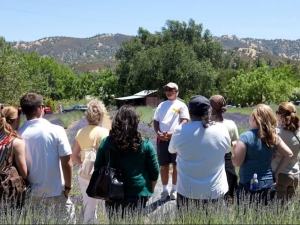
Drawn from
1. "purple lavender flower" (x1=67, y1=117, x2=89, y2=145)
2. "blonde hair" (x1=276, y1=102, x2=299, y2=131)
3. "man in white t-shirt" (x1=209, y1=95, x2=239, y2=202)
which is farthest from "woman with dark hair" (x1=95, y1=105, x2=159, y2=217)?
"purple lavender flower" (x1=67, y1=117, x2=89, y2=145)

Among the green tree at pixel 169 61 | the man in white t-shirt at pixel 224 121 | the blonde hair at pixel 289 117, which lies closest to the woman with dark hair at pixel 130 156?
the man in white t-shirt at pixel 224 121

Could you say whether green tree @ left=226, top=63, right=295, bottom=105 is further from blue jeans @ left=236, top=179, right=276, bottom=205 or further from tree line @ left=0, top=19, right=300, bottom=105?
blue jeans @ left=236, top=179, right=276, bottom=205

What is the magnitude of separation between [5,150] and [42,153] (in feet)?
1.28

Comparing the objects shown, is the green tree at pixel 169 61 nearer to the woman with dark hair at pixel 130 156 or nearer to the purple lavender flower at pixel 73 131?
the purple lavender flower at pixel 73 131

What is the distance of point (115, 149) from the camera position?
4.31 meters

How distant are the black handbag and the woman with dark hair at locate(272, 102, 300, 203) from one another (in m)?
2.01

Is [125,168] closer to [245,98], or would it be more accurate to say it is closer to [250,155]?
[250,155]

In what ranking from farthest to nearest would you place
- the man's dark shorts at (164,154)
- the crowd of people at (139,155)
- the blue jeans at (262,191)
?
the man's dark shorts at (164,154), the blue jeans at (262,191), the crowd of people at (139,155)

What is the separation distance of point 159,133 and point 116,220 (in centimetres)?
324

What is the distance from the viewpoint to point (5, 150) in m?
4.27

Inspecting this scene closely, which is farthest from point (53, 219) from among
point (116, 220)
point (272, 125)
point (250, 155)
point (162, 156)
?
point (162, 156)

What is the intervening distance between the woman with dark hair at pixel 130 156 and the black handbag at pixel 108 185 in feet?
0.21

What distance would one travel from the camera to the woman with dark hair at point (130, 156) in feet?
14.1

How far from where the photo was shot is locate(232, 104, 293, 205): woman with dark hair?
4.62 m
